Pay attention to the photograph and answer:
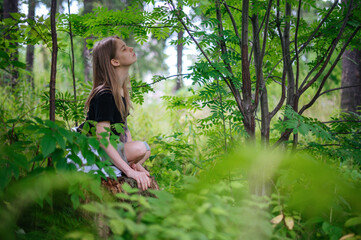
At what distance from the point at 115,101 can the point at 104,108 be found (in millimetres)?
144

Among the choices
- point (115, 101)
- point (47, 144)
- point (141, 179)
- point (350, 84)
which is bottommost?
point (141, 179)

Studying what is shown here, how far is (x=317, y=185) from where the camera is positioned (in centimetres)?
106

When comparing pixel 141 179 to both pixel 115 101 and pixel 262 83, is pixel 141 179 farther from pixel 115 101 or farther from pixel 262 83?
pixel 262 83

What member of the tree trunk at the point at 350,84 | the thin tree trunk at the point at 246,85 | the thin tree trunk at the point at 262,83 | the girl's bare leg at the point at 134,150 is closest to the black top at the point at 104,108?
the girl's bare leg at the point at 134,150

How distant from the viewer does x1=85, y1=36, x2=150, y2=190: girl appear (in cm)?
200

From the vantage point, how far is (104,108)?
211 cm

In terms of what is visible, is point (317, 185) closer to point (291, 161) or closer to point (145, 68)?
point (291, 161)

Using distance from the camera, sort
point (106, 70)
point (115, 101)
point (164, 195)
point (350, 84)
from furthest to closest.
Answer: point (350, 84) → point (106, 70) → point (115, 101) → point (164, 195)

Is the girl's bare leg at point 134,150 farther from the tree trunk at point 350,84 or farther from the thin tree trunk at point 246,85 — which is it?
the tree trunk at point 350,84

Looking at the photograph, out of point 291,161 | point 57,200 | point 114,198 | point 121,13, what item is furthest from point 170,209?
point 121,13

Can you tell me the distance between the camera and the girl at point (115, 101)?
2004 mm

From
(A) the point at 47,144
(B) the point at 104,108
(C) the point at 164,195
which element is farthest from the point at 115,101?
(C) the point at 164,195

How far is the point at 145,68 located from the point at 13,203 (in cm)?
1626

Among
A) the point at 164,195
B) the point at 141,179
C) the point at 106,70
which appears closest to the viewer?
the point at 164,195
